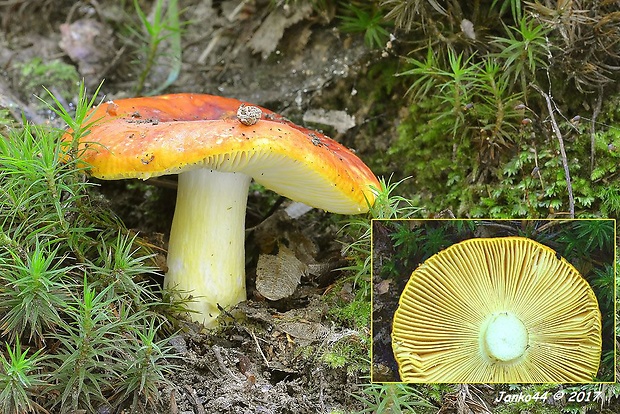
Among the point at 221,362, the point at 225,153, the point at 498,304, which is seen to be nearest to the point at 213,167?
the point at 225,153

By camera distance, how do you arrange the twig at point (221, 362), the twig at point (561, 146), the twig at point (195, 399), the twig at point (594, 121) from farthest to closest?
the twig at point (594, 121), the twig at point (561, 146), the twig at point (221, 362), the twig at point (195, 399)

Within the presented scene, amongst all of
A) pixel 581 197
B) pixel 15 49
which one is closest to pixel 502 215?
pixel 581 197

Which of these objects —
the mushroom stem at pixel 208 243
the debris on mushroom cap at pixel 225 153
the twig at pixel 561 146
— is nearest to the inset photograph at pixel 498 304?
the twig at pixel 561 146

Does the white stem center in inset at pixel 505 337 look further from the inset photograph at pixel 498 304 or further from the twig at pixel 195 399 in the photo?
the twig at pixel 195 399

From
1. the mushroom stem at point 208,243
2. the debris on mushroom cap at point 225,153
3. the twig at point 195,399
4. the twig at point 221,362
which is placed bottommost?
the twig at point 195,399

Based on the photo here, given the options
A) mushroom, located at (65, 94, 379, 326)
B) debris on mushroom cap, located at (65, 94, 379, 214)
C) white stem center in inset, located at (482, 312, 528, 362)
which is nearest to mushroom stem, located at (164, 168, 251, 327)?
mushroom, located at (65, 94, 379, 326)

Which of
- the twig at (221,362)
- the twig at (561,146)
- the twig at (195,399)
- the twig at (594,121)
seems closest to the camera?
the twig at (195,399)
